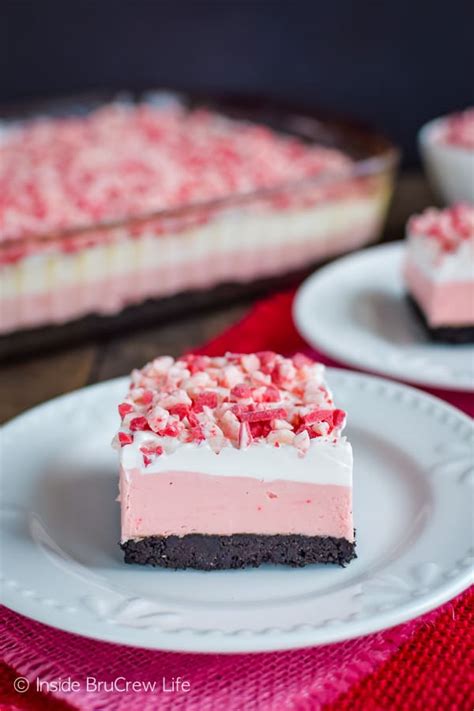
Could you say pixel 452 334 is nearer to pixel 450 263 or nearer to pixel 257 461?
pixel 450 263

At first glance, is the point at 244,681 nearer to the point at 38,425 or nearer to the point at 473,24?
the point at 38,425

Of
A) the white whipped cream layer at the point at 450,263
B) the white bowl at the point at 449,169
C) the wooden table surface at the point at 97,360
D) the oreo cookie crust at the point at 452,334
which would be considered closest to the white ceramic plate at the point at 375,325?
the oreo cookie crust at the point at 452,334

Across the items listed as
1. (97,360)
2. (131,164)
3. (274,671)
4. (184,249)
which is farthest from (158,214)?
(274,671)

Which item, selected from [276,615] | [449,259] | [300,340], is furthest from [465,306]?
[276,615]

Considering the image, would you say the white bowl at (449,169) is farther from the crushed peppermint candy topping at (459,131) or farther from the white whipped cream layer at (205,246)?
the white whipped cream layer at (205,246)

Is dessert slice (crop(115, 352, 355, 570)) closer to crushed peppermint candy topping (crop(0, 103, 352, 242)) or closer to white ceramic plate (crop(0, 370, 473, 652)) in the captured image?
white ceramic plate (crop(0, 370, 473, 652))

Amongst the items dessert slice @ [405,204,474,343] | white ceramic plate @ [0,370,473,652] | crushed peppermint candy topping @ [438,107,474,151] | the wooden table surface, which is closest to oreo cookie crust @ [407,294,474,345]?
dessert slice @ [405,204,474,343]

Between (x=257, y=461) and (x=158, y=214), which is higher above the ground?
(x=257, y=461)
